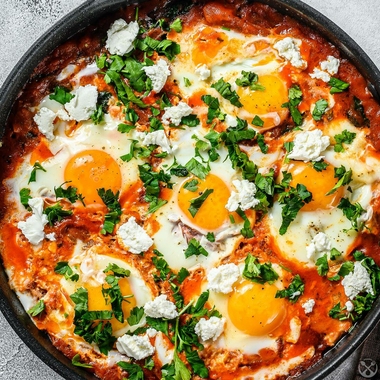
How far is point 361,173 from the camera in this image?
4473 mm

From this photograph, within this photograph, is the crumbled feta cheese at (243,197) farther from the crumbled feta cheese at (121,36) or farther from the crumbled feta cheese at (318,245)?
the crumbled feta cheese at (121,36)

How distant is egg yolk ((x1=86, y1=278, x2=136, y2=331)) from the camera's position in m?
4.37

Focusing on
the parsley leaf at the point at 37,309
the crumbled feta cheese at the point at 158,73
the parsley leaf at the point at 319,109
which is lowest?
the parsley leaf at the point at 37,309

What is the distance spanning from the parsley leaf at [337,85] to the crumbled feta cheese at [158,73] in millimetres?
1044

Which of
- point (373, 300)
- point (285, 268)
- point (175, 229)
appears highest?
point (175, 229)

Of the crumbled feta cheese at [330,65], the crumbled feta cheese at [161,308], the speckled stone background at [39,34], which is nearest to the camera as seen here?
the crumbled feta cheese at [161,308]

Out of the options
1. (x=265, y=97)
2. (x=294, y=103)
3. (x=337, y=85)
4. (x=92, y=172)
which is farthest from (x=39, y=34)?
(x=337, y=85)

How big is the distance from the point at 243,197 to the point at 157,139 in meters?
0.64

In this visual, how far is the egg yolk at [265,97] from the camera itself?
14.6 feet

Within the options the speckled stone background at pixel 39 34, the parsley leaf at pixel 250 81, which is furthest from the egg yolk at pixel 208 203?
the speckled stone background at pixel 39 34

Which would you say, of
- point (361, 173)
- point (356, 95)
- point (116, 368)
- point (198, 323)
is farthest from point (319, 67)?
point (116, 368)

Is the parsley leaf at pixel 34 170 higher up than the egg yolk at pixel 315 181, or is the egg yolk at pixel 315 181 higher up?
the parsley leaf at pixel 34 170

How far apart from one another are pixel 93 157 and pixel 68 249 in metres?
0.60

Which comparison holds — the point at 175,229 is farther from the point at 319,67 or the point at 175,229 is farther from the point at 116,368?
the point at 319,67
